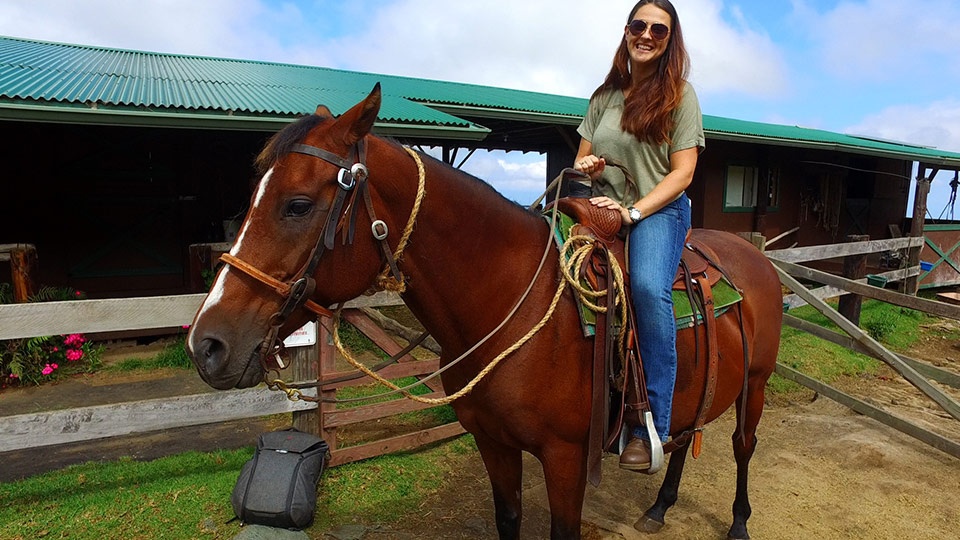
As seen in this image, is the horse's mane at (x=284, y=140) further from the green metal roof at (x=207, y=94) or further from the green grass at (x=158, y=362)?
the green grass at (x=158, y=362)

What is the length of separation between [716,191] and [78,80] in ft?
39.4

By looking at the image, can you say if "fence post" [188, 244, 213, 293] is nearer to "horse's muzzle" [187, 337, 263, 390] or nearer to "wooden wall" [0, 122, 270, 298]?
"wooden wall" [0, 122, 270, 298]

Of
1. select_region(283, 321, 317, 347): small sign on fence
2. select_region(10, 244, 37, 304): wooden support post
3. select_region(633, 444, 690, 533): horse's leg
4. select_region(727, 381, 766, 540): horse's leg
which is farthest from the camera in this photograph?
select_region(10, 244, 37, 304): wooden support post

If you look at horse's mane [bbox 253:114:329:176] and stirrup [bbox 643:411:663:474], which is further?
stirrup [bbox 643:411:663:474]

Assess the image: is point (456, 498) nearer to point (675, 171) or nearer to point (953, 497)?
point (675, 171)

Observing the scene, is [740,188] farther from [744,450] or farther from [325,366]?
[325,366]

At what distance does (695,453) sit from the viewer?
2826 mm

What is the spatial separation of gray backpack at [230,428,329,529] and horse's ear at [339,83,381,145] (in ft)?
8.14

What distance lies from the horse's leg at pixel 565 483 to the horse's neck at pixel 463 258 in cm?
64

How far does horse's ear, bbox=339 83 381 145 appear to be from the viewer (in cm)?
161

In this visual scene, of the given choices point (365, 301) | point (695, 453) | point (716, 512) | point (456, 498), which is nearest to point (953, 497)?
point (716, 512)

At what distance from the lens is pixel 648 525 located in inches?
138

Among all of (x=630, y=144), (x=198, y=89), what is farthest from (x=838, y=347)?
(x=198, y=89)

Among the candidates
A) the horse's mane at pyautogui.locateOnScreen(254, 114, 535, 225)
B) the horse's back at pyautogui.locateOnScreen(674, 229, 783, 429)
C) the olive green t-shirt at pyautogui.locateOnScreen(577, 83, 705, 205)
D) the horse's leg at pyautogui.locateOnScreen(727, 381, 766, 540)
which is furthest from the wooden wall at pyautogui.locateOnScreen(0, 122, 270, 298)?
the horse's leg at pyautogui.locateOnScreen(727, 381, 766, 540)
